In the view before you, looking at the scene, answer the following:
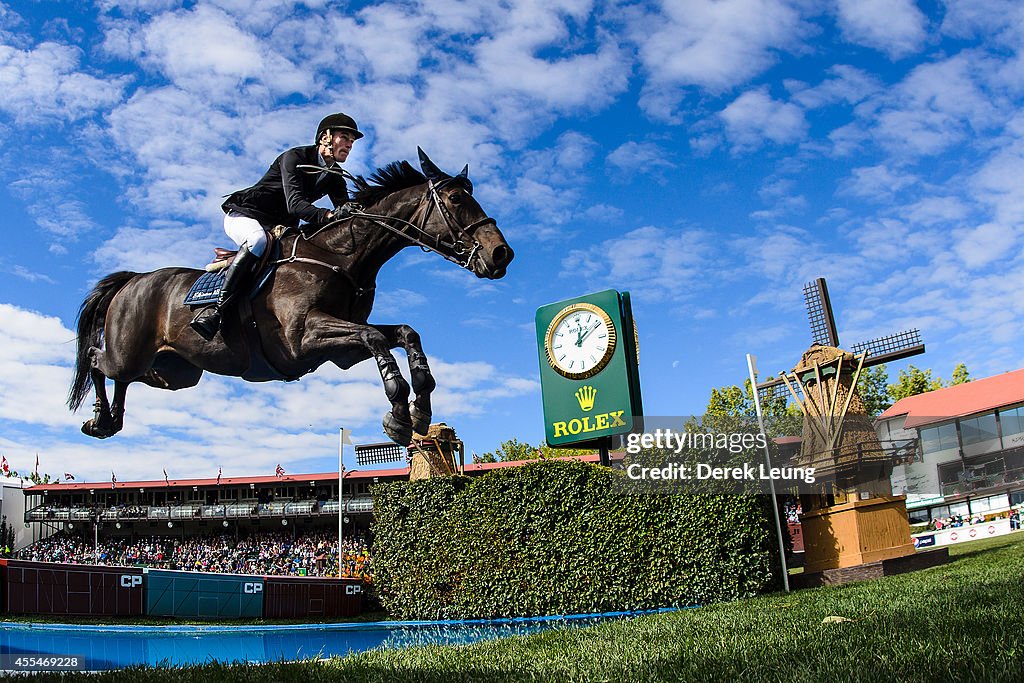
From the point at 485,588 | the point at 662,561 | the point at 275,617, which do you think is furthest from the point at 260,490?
the point at 662,561

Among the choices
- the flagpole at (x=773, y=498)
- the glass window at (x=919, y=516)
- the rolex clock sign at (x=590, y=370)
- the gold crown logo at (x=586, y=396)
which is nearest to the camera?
the flagpole at (x=773, y=498)

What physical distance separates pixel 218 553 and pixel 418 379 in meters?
42.7

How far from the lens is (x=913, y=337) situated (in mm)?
25625

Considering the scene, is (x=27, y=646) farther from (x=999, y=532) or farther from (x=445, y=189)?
(x=999, y=532)

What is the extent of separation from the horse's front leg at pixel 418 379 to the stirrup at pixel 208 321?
0.99 m

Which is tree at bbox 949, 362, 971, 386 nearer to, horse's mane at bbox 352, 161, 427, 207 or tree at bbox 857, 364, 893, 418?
tree at bbox 857, 364, 893, 418

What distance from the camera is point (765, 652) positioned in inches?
207

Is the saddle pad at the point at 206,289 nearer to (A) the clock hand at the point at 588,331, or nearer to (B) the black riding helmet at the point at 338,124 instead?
(B) the black riding helmet at the point at 338,124

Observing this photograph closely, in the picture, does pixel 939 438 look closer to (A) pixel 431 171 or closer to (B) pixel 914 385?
(B) pixel 914 385

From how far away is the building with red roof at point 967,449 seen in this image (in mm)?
43156

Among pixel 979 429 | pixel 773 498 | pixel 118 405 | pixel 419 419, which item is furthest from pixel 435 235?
pixel 979 429

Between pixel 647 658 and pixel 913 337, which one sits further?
pixel 913 337

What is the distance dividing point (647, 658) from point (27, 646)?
13.5m

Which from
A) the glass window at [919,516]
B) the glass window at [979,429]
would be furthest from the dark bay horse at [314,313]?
the glass window at [919,516]
